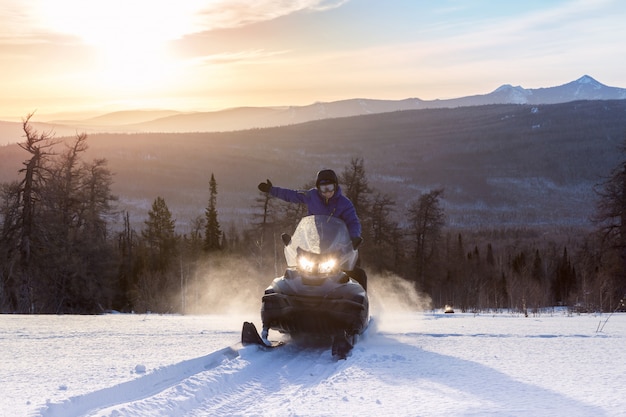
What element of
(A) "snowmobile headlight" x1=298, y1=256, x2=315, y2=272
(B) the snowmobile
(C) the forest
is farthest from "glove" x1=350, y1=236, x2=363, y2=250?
(C) the forest

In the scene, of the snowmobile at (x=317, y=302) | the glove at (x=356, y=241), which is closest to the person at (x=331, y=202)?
the glove at (x=356, y=241)

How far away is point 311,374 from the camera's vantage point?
634 cm

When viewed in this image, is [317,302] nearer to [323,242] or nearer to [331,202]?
[323,242]

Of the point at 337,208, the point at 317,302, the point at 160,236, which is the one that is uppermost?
the point at 337,208

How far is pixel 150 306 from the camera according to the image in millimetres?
43219

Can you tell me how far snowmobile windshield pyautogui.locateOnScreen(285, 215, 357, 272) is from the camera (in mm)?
8078

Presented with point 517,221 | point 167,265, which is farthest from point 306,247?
point 517,221

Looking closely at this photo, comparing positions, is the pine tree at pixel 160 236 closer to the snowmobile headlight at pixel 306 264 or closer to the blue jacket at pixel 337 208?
the blue jacket at pixel 337 208

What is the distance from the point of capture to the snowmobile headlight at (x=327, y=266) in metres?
7.78

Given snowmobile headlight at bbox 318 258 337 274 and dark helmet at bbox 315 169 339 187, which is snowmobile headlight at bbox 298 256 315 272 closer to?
snowmobile headlight at bbox 318 258 337 274

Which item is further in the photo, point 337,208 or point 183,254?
point 183,254

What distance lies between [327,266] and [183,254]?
52.4 meters

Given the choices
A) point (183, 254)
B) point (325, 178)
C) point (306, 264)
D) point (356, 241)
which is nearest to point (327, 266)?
point (306, 264)

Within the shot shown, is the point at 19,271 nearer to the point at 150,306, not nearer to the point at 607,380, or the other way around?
the point at 150,306
